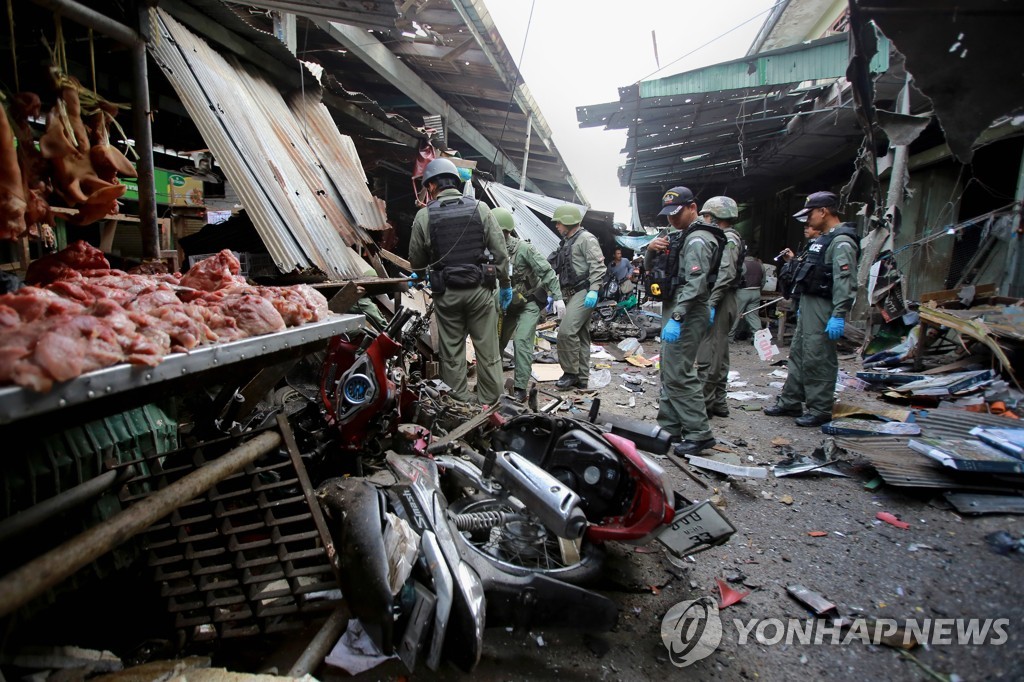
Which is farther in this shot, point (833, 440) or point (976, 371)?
point (976, 371)

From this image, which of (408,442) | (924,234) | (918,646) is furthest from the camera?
(924,234)

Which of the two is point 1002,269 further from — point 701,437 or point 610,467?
point 610,467

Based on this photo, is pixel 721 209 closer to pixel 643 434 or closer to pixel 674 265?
pixel 674 265

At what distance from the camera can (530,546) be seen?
2293mm

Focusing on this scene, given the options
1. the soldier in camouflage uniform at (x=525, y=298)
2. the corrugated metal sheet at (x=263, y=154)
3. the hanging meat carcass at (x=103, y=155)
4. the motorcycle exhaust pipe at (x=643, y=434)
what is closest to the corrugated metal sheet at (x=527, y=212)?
the soldier in camouflage uniform at (x=525, y=298)

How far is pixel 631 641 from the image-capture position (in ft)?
6.92

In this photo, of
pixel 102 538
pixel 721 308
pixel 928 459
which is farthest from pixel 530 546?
pixel 721 308

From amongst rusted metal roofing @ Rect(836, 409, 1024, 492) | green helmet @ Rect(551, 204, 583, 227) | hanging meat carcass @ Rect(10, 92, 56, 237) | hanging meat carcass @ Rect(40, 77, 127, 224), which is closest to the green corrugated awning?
green helmet @ Rect(551, 204, 583, 227)

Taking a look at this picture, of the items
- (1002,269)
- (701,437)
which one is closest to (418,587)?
(701,437)

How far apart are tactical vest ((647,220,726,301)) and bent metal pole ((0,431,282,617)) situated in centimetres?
384

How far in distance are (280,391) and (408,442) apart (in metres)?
0.96

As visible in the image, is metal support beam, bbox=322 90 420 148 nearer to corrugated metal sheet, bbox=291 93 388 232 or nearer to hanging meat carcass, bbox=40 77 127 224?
corrugated metal sheet, bbox=291 93 388 232

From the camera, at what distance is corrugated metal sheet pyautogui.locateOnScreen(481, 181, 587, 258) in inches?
365

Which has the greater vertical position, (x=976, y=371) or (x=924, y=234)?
Answer: (x=924, y=234)
